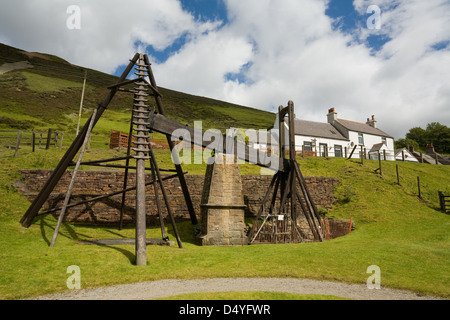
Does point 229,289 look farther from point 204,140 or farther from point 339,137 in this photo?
point 339,137

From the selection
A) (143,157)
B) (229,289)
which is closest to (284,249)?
(229,289)

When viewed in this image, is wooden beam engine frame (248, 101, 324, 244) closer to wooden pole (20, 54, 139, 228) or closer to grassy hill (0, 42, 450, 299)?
grassy hill (0, 42, 450, 299)

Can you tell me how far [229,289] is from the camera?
641 centimetres

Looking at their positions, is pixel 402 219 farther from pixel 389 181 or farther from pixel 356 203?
pixel 389 181

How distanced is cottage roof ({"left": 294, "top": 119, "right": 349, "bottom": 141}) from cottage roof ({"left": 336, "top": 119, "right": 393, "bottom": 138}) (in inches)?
70.4

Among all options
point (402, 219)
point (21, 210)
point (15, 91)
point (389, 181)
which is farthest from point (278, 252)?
point (15, 91)

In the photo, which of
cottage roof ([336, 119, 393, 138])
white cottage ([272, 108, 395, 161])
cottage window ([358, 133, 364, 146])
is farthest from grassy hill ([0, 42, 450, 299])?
cottage roof ([336, 119, 393, 138])

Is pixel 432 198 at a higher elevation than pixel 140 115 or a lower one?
lower

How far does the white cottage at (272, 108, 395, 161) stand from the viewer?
121ft

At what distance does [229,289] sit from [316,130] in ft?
117
